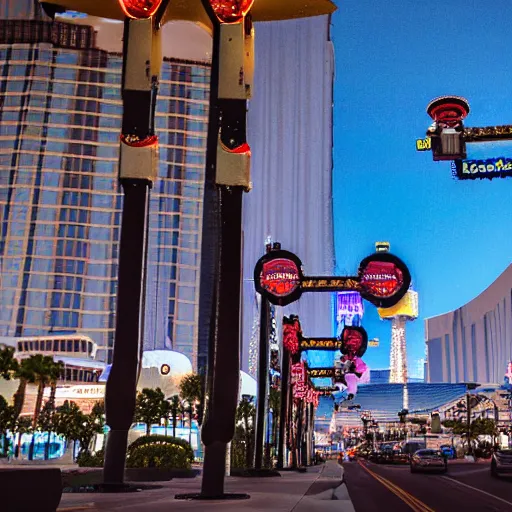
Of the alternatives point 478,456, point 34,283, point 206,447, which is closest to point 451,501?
point 206,447

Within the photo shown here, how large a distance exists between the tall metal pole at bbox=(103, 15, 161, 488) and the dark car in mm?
26725

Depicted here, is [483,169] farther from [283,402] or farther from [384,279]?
[283,402]

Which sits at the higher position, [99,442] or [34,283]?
[34,283]

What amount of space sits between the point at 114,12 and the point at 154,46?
8.14 ft

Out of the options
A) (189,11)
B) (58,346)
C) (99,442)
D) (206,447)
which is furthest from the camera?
(58,346)

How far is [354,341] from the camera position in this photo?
44.8 m

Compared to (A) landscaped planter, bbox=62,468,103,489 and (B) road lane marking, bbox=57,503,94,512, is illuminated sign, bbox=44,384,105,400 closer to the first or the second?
(A) landscaped planter, bbox=62,468,103,489

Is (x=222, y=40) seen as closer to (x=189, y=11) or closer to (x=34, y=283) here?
(x=189, y=11)

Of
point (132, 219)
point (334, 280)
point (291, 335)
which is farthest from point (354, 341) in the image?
point (132, 219)

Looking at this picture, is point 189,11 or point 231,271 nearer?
point 231,271

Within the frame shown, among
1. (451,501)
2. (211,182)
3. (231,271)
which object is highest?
(211,182)

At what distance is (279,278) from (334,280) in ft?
7.67

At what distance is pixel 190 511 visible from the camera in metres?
12.8

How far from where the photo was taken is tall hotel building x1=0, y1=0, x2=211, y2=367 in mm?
138375
